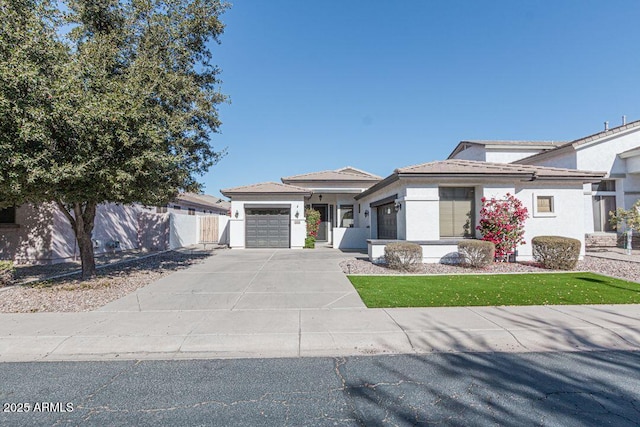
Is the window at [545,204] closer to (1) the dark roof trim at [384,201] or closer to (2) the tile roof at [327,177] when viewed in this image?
(1) the dark roof trim at [384,201]

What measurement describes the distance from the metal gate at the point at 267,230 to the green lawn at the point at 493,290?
10117 mm

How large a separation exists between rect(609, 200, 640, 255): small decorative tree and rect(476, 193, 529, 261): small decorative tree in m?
5.61

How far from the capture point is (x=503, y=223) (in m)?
11.4

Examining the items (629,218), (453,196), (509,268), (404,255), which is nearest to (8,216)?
(404,255)

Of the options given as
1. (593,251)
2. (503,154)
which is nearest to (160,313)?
(593,251)

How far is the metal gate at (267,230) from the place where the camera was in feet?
62.4

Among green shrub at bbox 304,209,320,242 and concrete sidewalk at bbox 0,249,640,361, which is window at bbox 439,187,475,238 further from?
green shrub at bbox 304,209,320,242

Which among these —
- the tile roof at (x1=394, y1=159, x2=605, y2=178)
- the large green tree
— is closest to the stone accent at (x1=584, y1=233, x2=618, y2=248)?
the tile roof at (x1=394, y1=159, x2=605, y2=178)

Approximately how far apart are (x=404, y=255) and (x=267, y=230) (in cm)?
1060

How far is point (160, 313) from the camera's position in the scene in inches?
241

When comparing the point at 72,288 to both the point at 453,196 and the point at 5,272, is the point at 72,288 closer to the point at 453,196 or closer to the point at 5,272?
the point at 5,272

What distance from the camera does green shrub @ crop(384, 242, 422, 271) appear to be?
1037 cm

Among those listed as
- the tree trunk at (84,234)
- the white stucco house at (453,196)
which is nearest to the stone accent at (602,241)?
the white stucco house at (453,196)

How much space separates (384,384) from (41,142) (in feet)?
25.4
